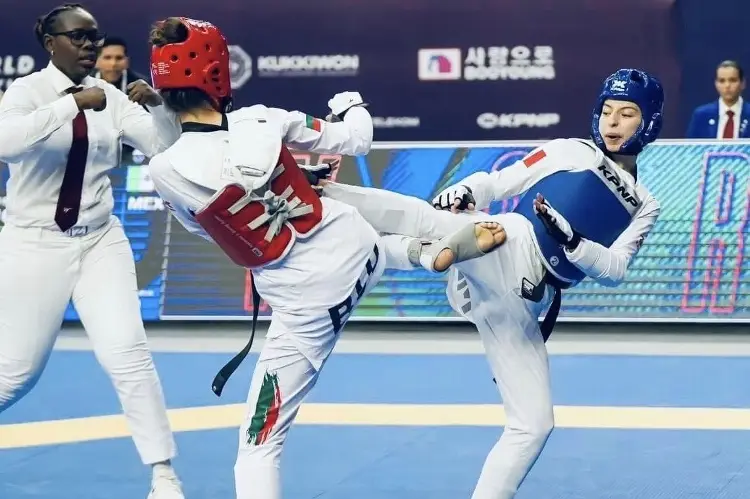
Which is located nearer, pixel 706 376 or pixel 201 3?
pixel 706 376

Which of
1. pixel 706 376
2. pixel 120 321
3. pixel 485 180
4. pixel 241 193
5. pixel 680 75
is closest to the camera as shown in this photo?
pixel 241 193

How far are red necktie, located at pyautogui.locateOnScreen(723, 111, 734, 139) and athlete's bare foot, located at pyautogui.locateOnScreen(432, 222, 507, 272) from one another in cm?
651

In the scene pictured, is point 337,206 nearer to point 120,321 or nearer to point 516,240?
Answer: point 516,240

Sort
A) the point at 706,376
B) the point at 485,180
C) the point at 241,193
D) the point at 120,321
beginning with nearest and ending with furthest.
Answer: the point at 241,193
the point at 485,180
the point at 120,321
the point at 706,376

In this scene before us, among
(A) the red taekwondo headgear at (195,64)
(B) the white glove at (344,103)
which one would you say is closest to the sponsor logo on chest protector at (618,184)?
(B) the white glove at (344,103)

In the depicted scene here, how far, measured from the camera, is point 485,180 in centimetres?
518

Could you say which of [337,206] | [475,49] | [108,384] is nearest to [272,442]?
[337,206]

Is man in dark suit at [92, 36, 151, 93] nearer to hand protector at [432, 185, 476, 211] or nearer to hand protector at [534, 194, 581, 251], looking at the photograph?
hand protector at [432, 185, 476, 211]

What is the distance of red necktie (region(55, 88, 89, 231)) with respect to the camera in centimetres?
563

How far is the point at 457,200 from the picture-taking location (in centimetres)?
497

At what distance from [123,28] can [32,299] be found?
24.6 ft

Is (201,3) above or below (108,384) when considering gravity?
above

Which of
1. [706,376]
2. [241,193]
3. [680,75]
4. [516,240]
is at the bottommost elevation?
[706,376]

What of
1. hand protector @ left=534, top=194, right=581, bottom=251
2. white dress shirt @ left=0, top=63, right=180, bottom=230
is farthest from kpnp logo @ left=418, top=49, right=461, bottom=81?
hand protector @ left=534, top=194, right=581, bottom=251
